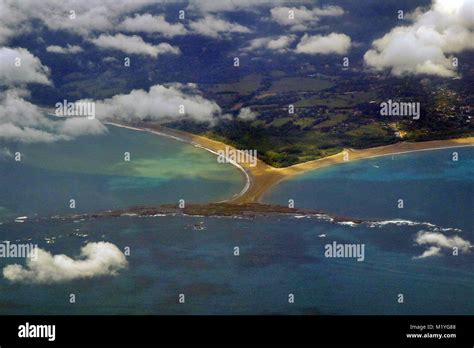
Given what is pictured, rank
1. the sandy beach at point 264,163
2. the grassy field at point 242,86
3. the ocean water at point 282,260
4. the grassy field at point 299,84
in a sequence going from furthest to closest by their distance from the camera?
the grassy field at point 299,84, the grassy field at point 242,86, the sandy beach at point 264,163, the ocean water at point 282,260

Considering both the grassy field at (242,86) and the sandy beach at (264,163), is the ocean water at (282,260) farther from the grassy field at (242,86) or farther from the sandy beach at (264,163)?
the grassy field at (242,86)

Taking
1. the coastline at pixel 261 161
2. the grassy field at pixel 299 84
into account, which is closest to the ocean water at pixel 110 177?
the coastline at pixel 261 161

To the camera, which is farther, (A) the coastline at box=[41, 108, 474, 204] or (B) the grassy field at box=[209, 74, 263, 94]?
(B) the grassy field at box=[209, 74, 263, 94]

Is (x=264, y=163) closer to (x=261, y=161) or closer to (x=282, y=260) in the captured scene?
(x=261, y=161)

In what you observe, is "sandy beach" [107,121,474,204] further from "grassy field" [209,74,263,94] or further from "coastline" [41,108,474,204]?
"grassy field" [209,74,263,94]

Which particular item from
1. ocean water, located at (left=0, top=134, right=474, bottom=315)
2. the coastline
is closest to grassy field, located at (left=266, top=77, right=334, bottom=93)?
the coastline
